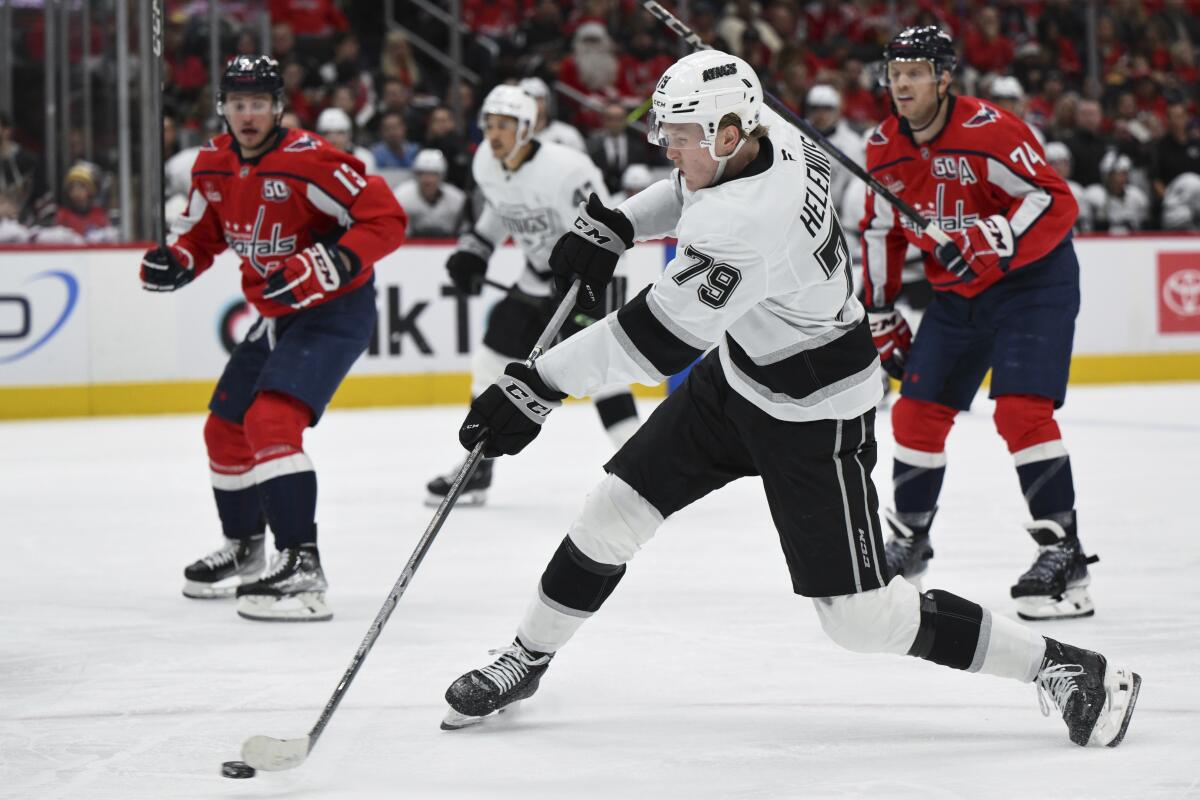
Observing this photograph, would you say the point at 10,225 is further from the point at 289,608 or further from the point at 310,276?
the point at 289,608

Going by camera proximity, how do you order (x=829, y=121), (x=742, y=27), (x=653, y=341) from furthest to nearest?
(x=742, y=27) < (x=829, y=121) < (x=653, y=341)

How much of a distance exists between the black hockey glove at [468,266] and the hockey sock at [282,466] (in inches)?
71.3

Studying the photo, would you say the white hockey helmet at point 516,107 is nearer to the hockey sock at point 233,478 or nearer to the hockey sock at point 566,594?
the hockey sock at point 233,478

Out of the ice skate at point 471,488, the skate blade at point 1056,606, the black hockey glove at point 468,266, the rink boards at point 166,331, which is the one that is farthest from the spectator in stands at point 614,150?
the skate blade at point 1056,606

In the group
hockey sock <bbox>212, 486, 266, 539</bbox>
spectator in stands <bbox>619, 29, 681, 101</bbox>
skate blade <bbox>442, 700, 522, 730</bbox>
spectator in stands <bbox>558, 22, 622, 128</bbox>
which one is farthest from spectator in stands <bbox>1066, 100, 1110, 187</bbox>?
skate blade <bbox>442, 700, 522, 730</bbox>

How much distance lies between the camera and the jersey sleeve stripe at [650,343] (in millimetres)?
2633

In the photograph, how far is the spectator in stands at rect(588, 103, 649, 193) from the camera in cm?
1013

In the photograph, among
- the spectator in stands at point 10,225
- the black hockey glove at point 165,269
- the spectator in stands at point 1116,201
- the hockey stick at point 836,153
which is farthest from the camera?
the spectator in stands at point 1116,201

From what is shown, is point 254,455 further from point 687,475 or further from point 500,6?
point 500,6

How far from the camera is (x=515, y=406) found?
2725mm

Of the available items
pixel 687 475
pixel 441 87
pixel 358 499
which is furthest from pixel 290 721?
pixel 441 87

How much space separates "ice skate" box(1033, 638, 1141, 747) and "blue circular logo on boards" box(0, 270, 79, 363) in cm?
655

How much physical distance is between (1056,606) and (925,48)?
135 cm

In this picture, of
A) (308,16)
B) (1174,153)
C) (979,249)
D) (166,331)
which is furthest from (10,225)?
(1174,153)
